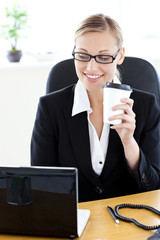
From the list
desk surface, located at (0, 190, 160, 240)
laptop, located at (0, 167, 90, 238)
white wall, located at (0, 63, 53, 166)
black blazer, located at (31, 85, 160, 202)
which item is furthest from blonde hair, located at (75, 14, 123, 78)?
white wall, located at (0, 63, 53, 166)

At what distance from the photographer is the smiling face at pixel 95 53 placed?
1477mm

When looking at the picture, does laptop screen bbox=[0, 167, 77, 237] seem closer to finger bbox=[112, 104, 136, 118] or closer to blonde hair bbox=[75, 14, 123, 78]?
finger bbox=[112, 104, 136, 118]

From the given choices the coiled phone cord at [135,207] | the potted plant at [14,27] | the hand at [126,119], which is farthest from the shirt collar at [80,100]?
the potted plant at [14,27]

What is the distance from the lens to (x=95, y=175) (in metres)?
1.52

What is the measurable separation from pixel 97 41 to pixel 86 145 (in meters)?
0.39

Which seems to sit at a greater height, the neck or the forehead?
the forehead

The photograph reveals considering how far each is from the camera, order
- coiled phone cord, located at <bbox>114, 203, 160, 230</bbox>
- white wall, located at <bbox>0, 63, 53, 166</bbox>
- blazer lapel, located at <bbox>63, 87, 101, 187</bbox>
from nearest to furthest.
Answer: coiled phone cord, located at <bbox>114, 203, 160, 230</bbox>, blazer lapel, located at <bbox>63, 87, 101, 187</bbox>, white wall, located at <bbox>0, 63, 53, 166</bbox>

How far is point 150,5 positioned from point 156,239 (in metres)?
2.37

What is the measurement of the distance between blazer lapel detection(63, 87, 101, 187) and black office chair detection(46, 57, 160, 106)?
0.66 feet

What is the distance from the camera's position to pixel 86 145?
1550mm

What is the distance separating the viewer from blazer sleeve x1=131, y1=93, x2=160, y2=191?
1.43 metres

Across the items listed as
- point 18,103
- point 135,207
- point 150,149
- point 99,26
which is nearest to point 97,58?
point 99,26

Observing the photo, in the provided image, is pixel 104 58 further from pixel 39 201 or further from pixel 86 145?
pixel 39 201

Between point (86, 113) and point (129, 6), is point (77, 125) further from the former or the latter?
point (129, 6)
